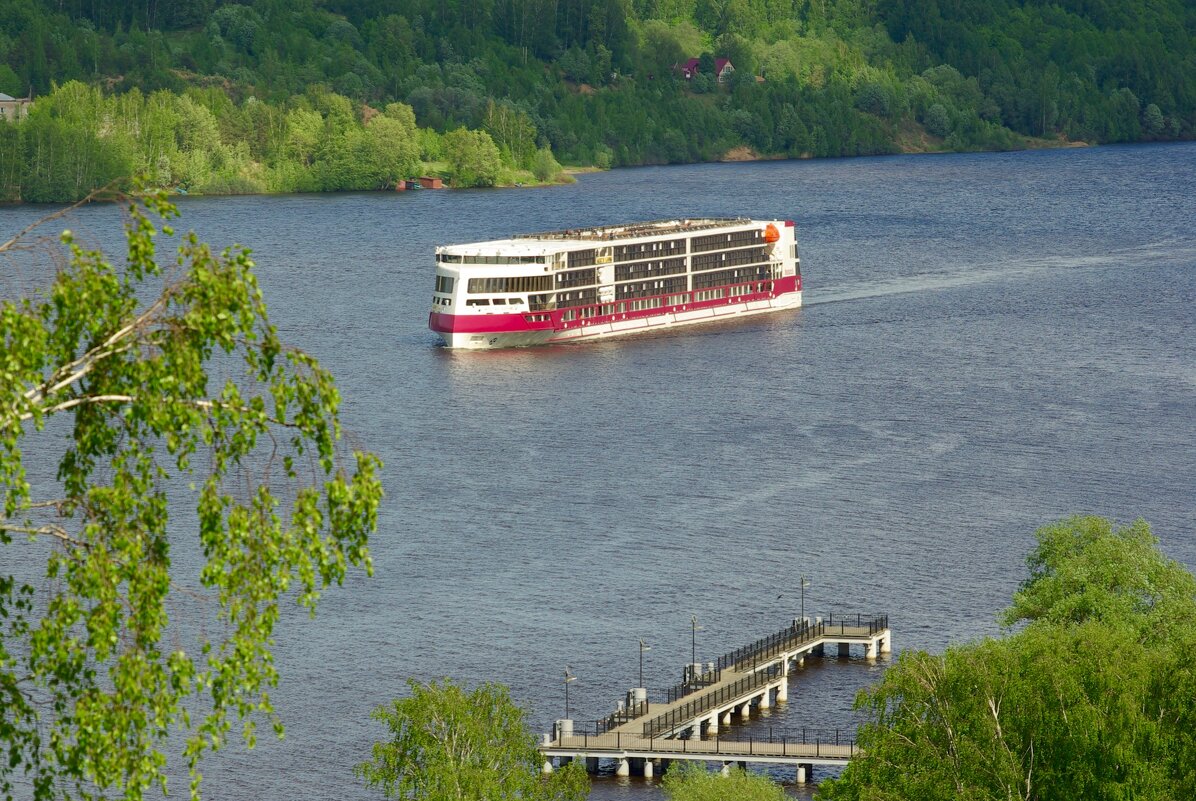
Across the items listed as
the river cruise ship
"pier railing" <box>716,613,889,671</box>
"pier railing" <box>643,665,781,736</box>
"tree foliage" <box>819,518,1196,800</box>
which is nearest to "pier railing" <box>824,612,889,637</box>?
"pier railing" <box>716,613,889,671</box>

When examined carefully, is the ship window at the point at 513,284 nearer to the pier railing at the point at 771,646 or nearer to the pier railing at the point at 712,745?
the pier railing at the point at 771,646

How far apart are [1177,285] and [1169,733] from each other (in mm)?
129159

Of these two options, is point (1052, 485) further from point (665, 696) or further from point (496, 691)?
point (496, 691)

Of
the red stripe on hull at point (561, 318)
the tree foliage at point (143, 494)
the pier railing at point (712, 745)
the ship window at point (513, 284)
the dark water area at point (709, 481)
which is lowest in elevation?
the pier railing at point (712, 745)

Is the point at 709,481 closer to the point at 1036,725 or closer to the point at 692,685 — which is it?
the point at 692,685

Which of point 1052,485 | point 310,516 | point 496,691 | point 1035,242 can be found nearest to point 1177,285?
point 1035,242

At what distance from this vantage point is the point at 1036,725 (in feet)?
139

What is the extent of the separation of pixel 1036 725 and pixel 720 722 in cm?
2601

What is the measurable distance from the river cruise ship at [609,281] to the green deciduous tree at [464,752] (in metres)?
83.3

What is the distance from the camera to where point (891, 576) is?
8006 centimetres

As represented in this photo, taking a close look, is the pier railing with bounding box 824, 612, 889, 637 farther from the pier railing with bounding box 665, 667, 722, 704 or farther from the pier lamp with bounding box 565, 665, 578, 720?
the pier lamp with bounding box 565, 665, 578, 720

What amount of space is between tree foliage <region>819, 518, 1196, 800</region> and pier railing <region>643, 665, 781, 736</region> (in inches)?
694

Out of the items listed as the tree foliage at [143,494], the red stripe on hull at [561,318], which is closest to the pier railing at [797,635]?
the tree foliage at [143,494]

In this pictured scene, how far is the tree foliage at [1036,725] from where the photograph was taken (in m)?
41.3
